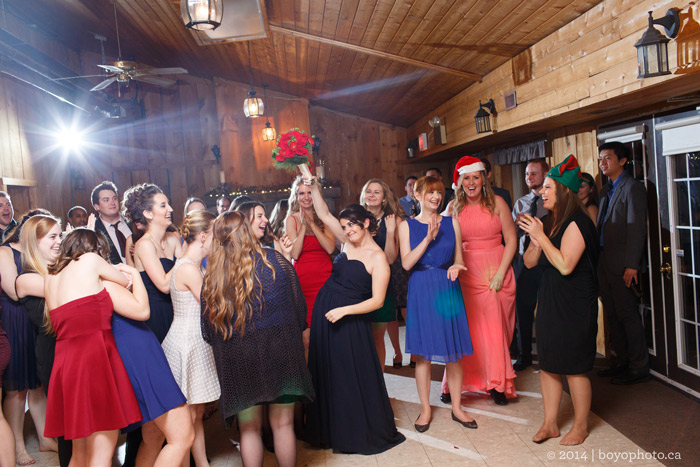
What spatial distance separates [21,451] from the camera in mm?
3430

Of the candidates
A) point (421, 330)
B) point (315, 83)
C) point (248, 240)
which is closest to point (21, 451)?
point (248, 240)

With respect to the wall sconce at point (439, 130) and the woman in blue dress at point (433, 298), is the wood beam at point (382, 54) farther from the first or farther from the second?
the woman in blue dress at point (433, 298)

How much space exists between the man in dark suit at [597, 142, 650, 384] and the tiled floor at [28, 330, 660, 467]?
0.68 metres

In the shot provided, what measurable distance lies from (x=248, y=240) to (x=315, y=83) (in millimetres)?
6083

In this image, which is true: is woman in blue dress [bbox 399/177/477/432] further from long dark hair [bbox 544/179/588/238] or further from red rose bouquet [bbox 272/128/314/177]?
red rose bouquet [bbox 272/128/314/177]

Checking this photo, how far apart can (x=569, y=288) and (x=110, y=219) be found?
140 inches

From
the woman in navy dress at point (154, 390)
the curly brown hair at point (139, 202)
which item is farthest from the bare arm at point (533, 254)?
the curly brown hair at point (139, 202)

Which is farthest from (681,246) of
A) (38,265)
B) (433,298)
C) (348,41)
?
(38,265)

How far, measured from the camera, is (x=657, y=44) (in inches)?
110

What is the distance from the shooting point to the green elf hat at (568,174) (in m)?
3.07

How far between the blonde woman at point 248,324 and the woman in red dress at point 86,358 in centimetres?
42

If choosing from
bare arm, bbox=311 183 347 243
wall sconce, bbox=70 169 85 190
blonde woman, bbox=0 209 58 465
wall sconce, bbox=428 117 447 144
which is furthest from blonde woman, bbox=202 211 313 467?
wall sconce, bbox=70 169 85 190

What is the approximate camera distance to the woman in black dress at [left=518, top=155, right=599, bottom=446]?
300cm

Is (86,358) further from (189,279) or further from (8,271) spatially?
(8,271)
